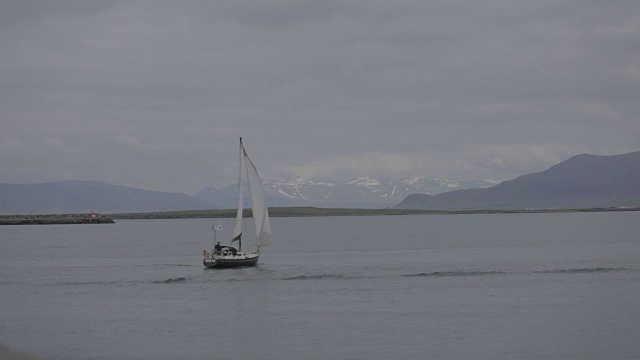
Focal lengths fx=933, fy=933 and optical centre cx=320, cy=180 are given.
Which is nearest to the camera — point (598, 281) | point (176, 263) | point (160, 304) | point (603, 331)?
point (603, 331)

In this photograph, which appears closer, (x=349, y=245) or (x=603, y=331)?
(x=603, y=331)

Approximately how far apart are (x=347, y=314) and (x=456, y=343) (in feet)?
37.2

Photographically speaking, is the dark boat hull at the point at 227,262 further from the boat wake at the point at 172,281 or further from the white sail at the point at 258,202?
the boat wake at the point at 172,281

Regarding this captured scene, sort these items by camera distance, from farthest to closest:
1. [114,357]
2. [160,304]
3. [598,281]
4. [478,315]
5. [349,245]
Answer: [349,245] → [598,281] → [160,304] → [478,315] → [114,357]

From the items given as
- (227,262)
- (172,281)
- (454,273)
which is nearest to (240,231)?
(227,262)

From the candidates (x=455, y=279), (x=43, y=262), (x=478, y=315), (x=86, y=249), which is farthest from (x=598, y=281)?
(x=86, y=249)

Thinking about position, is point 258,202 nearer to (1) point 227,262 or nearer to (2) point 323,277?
(1) point 227,262

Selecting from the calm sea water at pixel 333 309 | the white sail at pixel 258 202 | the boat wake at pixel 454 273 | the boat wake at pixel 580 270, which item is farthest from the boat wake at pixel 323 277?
the boat wake at pixel 580 270

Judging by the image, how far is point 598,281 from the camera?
228ft

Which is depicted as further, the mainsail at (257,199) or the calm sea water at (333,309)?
the mainsail at (257,199)

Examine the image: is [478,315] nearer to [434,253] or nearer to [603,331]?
[603,331]

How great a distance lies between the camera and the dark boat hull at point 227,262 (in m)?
84.2

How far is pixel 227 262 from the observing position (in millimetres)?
84688

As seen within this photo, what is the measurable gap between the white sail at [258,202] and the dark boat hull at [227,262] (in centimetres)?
312
